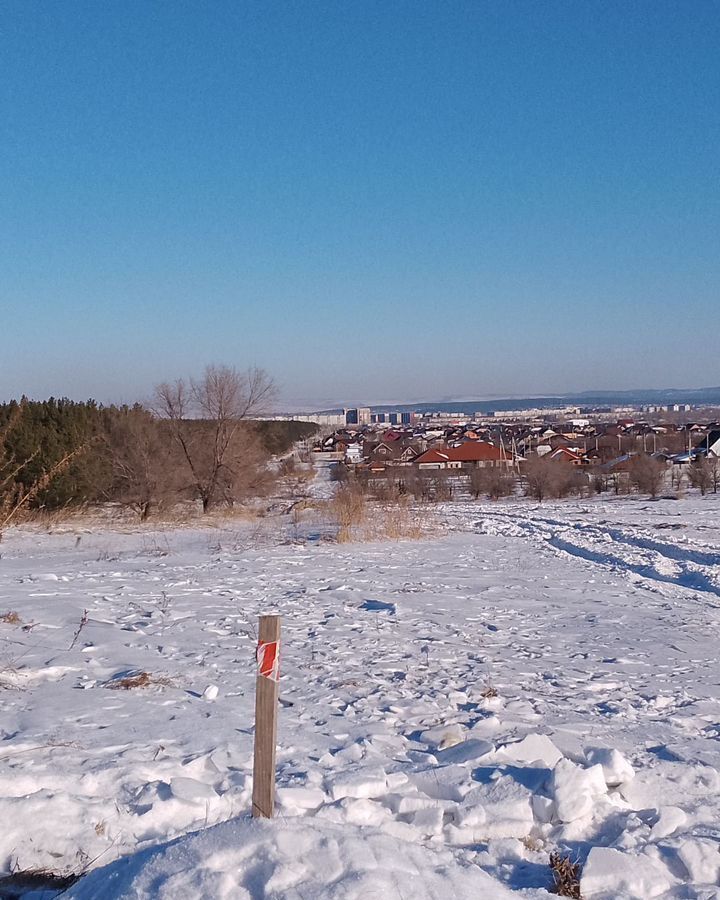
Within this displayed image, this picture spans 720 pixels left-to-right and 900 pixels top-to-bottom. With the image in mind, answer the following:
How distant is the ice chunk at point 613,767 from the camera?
4734mm

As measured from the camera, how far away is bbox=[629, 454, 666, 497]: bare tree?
51.1 metres

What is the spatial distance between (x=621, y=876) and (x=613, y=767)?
1.16 m

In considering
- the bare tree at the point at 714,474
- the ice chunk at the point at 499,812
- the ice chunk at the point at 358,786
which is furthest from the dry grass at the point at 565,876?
the bare tree at the point at 714,474

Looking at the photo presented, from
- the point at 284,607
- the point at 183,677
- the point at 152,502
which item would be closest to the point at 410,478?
the point at 152,502

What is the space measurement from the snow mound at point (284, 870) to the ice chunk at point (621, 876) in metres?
0.49

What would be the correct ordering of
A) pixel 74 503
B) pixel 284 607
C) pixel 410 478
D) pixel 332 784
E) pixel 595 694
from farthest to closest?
pixel 410 478 → pixel 74 503 → pixel 284 607 → pixel 595 694 → pixel 332 784

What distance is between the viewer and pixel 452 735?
225 inches

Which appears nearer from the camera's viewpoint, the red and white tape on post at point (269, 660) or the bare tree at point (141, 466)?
the red and white tape on post at point (269, 660)

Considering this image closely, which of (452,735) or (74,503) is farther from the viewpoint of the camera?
Answer: (74,503)

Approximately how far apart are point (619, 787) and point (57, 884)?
3.01 m

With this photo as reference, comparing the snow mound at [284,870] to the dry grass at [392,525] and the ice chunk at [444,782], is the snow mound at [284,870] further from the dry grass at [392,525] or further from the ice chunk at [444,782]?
the dry grass at [392,525]

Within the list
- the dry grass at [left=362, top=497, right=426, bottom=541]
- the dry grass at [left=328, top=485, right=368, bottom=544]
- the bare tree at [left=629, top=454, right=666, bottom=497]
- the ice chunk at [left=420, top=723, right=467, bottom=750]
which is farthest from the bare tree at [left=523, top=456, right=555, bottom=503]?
the ice chunk at [left=420, top=723, right=467, bottom=750]

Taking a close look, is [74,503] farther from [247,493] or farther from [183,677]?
[183,677]

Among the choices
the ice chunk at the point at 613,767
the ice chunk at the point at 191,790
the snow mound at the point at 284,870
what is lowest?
the ice chunk at the point at 613,767
